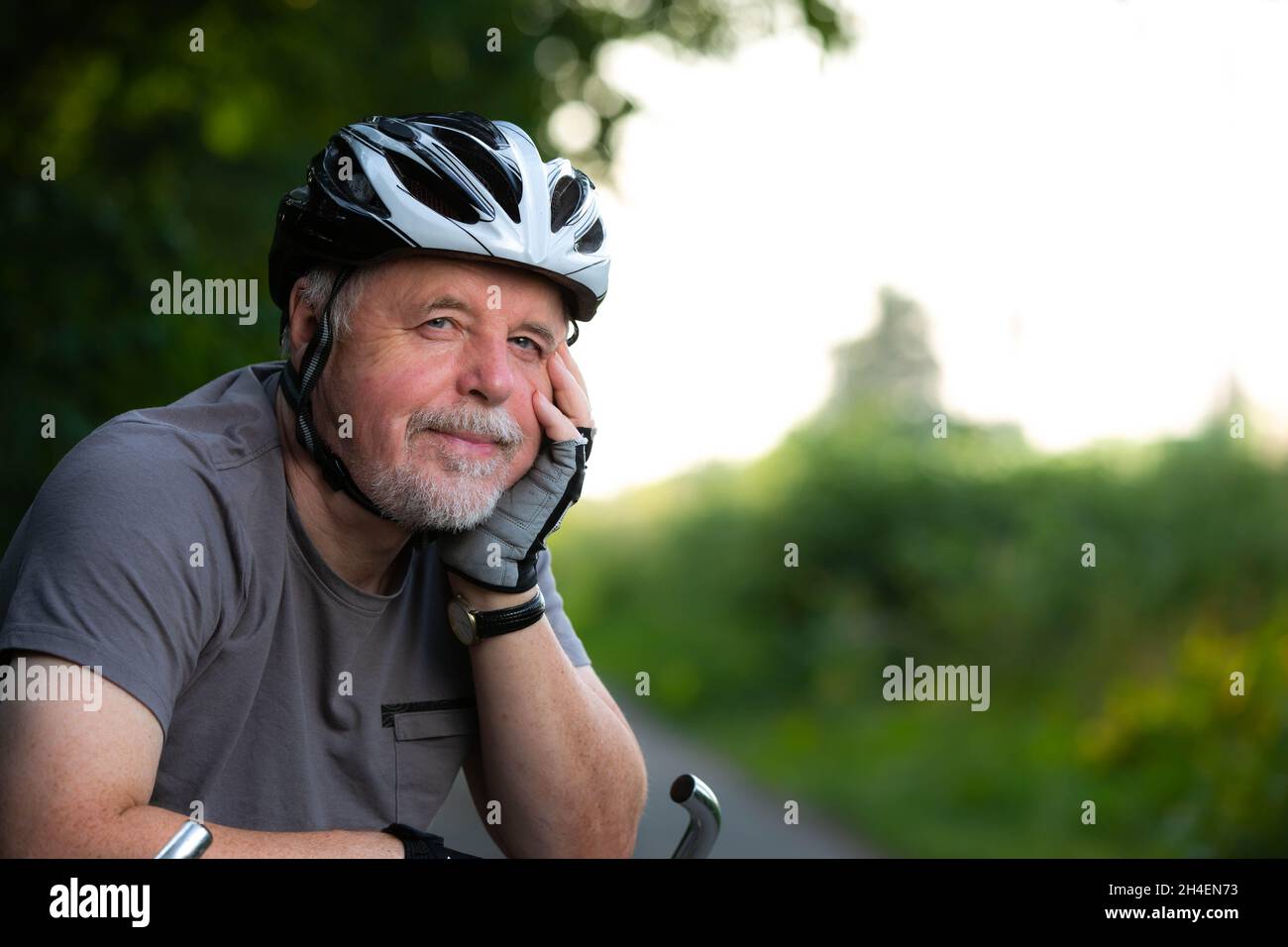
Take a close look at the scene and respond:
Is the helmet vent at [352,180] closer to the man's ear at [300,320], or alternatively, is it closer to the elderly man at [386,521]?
the elderly man at [386,521]

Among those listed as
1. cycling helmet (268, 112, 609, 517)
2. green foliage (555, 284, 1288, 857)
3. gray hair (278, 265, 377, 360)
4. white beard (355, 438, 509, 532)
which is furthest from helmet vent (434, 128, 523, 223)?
green foliage (555, 284, 1288, 857)

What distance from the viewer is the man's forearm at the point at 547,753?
2.77 meters

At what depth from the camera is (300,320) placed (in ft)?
9.41

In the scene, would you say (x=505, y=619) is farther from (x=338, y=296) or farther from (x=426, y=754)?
(x=338, y=296)

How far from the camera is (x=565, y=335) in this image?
2.96m

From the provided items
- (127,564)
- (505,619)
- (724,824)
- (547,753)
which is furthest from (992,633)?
(127,564)

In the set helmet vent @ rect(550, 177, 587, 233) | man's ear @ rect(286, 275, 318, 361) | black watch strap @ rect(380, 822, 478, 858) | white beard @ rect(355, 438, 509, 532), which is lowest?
black watch strap @ rect(380, 822, 478, 858)

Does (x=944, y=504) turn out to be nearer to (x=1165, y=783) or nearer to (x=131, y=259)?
(x=1165, y=783)

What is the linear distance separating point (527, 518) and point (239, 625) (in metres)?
0.59

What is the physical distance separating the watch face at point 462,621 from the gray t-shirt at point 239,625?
0.11 m

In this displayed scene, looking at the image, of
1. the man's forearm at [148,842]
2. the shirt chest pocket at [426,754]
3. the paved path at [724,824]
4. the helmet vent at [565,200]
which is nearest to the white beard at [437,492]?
the shirt chest pocket at [426,754]

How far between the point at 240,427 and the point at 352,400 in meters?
0.22

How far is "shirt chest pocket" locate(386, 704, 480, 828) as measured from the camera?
110 inches

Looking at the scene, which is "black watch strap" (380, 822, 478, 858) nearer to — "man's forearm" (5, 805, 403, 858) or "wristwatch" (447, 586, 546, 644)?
"man's forearm" (5, 805, 403, 858)
